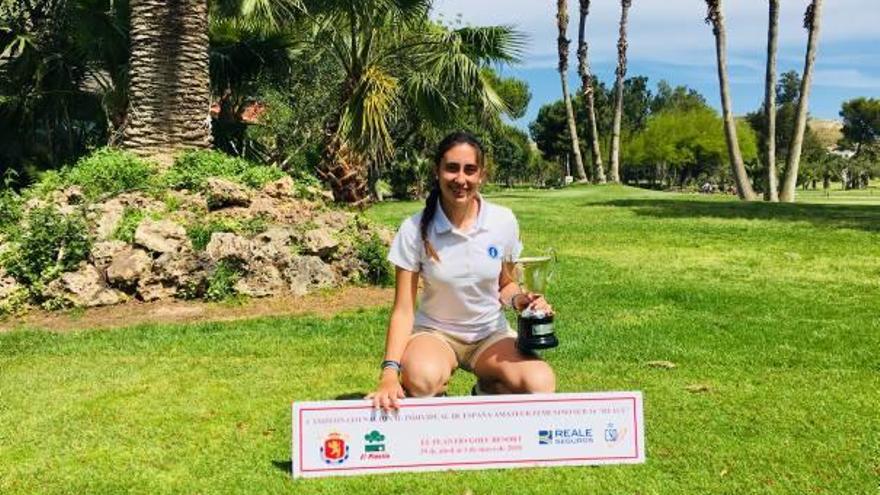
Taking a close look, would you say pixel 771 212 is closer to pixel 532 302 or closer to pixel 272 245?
pixel 272 245

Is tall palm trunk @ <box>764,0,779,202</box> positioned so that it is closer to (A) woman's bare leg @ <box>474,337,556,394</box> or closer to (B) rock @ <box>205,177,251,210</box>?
(B) rock @ <box>205,177,251,210</box>

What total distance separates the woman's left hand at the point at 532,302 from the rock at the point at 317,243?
4.60 m

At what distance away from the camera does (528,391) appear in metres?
3.56

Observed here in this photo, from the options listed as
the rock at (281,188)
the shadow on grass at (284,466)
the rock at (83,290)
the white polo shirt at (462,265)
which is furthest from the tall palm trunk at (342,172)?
the shadow on grass at (284,466)

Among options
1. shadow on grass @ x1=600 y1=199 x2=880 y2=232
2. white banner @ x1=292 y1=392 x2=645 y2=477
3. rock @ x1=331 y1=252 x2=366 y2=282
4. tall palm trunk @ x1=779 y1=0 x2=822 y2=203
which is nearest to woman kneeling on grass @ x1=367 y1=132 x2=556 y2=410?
white banner @ x1=292 y1=392 x2=645 y2=477

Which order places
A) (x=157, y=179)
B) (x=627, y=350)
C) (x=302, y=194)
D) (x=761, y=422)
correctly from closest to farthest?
(x=761, y=422)
(x=627, y=350)
(x=157, y=179)
(x=302, y=194)

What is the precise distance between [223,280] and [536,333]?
4.58 m

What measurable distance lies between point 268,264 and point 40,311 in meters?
1.96

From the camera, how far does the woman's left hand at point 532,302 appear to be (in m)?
3.51

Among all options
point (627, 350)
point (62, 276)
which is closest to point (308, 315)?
point (62, 276)

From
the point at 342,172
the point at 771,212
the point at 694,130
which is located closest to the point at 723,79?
the point at 771,212

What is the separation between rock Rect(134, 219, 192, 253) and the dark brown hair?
439 centimetres

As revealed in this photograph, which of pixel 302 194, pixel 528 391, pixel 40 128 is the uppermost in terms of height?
pixel 40 128

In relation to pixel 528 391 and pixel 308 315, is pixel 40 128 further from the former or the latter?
pixel 528 391
